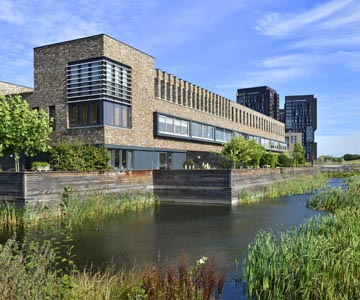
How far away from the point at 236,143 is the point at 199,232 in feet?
56.6

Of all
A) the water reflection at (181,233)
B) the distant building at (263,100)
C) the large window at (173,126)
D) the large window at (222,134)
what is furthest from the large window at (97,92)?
the distant building at (263,100)

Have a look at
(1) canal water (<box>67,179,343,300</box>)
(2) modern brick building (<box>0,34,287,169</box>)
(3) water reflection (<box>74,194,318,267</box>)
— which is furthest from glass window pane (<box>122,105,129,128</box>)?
(3) water reflection (<box>74,194,318,267</box>)

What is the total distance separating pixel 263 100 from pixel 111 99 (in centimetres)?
14643

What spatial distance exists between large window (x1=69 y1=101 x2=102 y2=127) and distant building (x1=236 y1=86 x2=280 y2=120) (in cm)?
13957

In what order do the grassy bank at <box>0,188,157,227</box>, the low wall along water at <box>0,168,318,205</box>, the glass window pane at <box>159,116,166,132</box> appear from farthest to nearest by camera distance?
1. the glass window pane at <box>159,116,166,132</box>
2. the low wall along water at <box>0,168,318,205</box>
3. the grassy bank at <box>0,188,157,227</box>

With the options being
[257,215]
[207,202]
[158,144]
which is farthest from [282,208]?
[158,144]

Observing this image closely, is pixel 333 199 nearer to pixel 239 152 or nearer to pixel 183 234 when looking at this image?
pixel 183 234

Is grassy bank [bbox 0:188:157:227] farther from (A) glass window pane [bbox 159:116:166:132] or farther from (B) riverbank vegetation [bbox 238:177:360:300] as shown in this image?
(A) glass window pane [bbox 159:116:166:132]

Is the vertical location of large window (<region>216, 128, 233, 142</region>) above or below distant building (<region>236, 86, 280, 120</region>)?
below

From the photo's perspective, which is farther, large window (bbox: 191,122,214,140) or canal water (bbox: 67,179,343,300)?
large window (bbox: 191,122,214,140)

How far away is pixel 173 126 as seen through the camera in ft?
96.7

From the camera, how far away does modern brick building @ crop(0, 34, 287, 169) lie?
72.8 feet

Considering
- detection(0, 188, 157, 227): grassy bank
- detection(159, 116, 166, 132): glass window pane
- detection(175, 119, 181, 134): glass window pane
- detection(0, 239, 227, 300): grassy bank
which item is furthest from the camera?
detection(175, 119, 181, 134): glass window pane

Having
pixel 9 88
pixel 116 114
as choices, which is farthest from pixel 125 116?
pixel 9 88
